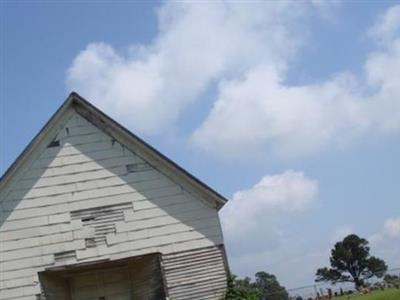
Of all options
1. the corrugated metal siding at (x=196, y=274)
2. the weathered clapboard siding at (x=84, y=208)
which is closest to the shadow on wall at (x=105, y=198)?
the weathered clapboard siding at (x=84, y=208)

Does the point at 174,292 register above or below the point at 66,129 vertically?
below

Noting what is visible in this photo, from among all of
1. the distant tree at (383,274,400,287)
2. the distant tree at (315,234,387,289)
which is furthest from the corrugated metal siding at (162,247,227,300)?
the distant tree at (315,234,387,289)

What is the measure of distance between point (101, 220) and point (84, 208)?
2.15 feet

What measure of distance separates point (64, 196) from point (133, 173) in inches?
90.1

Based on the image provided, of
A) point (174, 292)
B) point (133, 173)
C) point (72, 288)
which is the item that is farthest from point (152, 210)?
point (72, 288)

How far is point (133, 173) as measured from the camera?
756 inches

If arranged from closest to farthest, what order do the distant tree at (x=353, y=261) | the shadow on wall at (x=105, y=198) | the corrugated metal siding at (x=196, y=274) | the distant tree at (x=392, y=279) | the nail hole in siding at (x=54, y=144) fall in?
the corrugated metal siding at (x=196, y=274) < the shadow on wall at (x=105, y=198) < the nail hole in siding at (x=54, y=144) < the distant tree at (x=392, y=279) < the distant tree at (x=353, y=261)

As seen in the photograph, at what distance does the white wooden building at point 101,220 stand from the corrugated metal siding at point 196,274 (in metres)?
0.03

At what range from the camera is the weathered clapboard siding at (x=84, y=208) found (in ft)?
59.1

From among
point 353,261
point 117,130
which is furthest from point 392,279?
point 117,130

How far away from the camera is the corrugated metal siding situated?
18.2m

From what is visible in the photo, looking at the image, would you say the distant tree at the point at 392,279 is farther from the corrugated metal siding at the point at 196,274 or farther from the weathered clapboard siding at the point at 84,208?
the weathered clapboard siding at the point at 84,208

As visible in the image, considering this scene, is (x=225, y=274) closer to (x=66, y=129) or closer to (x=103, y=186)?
(x=103, y=186)

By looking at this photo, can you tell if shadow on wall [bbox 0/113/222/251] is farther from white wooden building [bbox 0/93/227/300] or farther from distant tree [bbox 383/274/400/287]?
distant tree [bbox 383/274/400/287]
